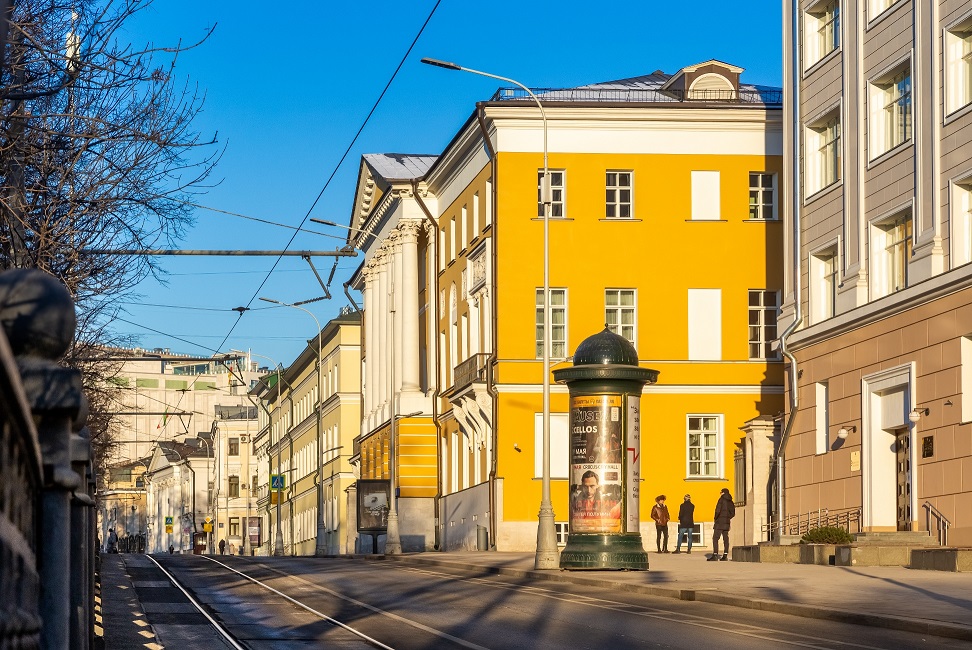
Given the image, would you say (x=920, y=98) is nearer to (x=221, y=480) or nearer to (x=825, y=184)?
(x=825, y=184)

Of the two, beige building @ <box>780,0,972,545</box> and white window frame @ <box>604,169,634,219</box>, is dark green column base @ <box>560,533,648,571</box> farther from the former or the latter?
white window frame @ <box>604,169,634,219</box>

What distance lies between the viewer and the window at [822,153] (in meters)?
36.2

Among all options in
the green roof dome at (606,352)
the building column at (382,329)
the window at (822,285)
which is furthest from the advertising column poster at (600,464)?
the building column at (382,329)

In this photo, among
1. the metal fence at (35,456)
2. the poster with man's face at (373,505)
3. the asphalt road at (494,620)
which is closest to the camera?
the metal fence at (35,456)

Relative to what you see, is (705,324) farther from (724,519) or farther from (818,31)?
(818,31)

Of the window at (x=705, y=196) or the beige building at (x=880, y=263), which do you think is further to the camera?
Result: the window at (x=705, y=196)

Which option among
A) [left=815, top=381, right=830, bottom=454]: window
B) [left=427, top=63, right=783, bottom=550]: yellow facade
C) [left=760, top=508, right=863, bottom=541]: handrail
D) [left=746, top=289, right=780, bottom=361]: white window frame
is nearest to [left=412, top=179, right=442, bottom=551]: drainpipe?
[left=427, top=63, right=783, bottom=550]: yellow facade

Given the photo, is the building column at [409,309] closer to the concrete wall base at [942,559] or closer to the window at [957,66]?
the window at [957,66]

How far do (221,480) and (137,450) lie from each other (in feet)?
191

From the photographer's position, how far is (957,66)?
2980cm

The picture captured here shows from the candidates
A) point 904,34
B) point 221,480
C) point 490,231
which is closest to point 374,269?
point 490,231

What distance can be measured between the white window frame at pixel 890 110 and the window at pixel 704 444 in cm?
1823

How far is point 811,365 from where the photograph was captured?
36656 mm

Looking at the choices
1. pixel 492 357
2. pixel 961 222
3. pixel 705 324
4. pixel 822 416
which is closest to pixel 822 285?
pixel 822 416
